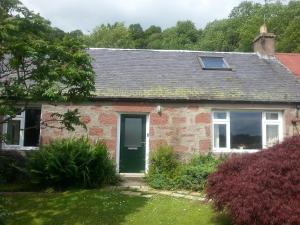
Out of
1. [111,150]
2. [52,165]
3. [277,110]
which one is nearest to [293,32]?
[277,110]

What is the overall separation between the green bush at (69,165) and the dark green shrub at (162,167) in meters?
1.69

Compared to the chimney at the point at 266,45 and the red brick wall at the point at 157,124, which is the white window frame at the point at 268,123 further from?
the chimney at the point at 266,45

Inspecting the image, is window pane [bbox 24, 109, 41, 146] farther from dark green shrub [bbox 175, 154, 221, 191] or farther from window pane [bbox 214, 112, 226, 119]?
window pane [bbox 214, 112, 226, 119]

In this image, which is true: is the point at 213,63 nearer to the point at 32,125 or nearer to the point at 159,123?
the point at 159,123

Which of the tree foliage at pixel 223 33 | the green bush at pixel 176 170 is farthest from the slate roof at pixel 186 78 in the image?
the tree foliage at pixel 223 33

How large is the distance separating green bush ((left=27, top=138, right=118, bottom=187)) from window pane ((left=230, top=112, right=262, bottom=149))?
5425 mm

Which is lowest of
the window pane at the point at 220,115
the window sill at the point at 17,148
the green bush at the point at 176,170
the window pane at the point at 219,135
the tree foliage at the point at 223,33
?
the green bush at the point at 176,170

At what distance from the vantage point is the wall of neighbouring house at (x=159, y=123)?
51.6 ft

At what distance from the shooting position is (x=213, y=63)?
1884 cm

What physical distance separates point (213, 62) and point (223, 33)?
3388 centimetres

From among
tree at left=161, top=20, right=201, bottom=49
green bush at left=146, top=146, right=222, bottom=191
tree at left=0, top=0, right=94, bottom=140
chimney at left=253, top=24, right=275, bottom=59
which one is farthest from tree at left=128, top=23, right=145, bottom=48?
tree at left=0, top=0, right=94, bottom=140

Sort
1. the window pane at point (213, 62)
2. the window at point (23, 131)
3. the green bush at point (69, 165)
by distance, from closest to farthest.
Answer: the green bush at point (69, 165) → the window at point (23, 131) → the window pane at point (213, 62)

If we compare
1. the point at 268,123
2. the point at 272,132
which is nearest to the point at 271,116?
the point at 268,123

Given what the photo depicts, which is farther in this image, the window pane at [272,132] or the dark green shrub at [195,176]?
the window pane at [272,132]
